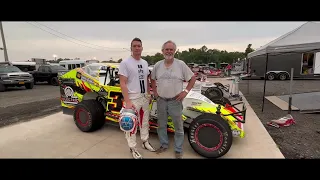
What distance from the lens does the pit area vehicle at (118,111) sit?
2.77m

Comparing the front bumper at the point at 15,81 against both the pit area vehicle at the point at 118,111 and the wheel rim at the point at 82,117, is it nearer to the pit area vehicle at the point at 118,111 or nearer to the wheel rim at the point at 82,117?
the pit area vehicle at the point at 118,111

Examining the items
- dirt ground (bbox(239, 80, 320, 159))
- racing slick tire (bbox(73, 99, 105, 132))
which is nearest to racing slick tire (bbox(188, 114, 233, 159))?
dirt ground (bbox(239, 80, 320, 159))

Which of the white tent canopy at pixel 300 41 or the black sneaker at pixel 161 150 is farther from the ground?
the white tent canopy at pixel 300 41

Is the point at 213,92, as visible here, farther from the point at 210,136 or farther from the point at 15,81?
the point at 15,81

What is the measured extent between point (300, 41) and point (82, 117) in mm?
6243

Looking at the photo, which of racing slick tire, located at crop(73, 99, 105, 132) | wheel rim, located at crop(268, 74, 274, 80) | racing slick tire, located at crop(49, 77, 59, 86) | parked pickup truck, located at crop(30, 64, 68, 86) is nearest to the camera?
racing slick tire, located at crop(73, 99, 105, 132)

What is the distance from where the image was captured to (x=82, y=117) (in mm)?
3865

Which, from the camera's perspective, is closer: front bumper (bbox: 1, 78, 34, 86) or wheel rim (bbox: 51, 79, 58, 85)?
front bumper (bbox: 1, 78, 34, 86)

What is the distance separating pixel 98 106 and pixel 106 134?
0.57 meters

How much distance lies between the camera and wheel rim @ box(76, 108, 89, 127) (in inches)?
149

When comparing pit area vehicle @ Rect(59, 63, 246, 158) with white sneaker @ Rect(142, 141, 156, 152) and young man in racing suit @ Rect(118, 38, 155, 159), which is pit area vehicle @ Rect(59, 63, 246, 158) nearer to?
white sneaker @ Rect(142, 141, 156, 152)

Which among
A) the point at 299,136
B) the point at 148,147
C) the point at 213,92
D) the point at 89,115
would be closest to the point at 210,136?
the point at 148,147

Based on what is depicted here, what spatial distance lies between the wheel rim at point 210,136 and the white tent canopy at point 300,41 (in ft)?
14.1

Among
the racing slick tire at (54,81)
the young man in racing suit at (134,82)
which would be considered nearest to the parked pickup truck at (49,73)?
the racing slick tire at (54,81)
